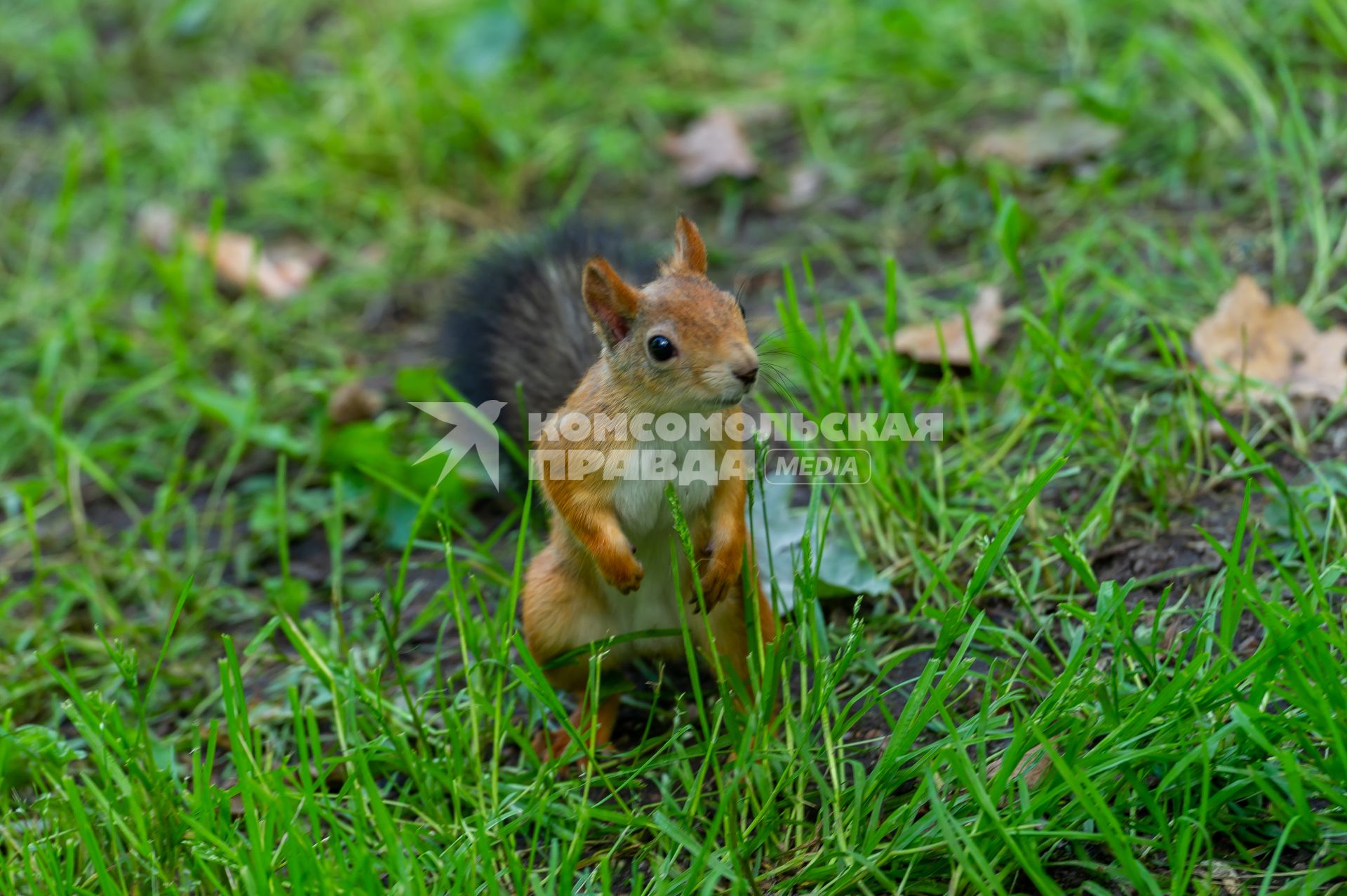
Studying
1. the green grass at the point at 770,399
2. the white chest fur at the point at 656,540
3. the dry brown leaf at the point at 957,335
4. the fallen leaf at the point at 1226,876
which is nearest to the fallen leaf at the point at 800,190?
the green grass at the point at 770,399

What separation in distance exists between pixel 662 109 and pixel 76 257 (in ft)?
5.54

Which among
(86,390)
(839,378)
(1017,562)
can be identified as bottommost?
(86,390)

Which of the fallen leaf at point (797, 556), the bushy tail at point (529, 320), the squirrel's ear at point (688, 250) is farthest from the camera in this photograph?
the bushy tail at point (529, 320)

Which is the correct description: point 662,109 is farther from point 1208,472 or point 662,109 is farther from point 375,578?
point 1208,472

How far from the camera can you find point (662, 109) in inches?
145

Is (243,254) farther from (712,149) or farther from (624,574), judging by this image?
(624,574)

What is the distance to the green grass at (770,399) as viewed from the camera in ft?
4.82

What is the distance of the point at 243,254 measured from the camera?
338cm

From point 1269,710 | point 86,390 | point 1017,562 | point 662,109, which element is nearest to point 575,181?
point 662,109

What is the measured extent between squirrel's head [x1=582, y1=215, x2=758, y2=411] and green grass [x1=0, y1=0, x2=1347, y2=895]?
296 mm

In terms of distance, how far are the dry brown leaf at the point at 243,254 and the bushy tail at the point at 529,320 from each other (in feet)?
3.47

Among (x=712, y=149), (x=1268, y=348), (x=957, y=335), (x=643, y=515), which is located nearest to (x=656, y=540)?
(x=643, y=515)

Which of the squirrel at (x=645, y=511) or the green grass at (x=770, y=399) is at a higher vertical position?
the squirrel at (x=645, y=511)

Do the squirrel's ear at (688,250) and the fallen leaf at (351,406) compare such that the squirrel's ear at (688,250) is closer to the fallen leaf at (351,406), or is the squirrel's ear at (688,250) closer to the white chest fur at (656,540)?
the white chest fur at (656,540)
